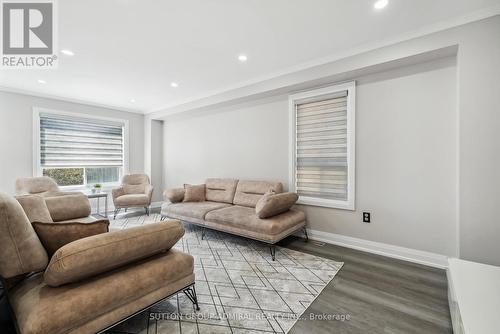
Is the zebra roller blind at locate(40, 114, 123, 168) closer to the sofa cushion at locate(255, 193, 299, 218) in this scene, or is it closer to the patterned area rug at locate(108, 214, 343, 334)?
the patterned area rug at locate(108, 214, 343, 334)

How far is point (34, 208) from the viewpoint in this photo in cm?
215

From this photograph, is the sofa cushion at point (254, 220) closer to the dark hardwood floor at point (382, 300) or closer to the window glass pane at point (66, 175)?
the dark hardwood floor at point (382, 300)

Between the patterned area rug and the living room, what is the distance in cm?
2

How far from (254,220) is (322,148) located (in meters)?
1.54

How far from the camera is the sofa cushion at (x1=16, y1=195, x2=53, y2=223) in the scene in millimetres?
2079

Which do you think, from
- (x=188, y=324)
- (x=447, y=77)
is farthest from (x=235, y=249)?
(x=447, y=77)

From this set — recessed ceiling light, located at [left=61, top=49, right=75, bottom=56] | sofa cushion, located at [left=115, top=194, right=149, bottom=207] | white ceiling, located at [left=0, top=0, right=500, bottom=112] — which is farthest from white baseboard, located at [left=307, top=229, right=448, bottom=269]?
recessed ceiling light, located at [left=61, top=49, right=75, bottom=56]

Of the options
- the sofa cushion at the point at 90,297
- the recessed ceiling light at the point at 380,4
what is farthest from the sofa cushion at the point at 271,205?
the recessed ceiling light at the point at 380,4

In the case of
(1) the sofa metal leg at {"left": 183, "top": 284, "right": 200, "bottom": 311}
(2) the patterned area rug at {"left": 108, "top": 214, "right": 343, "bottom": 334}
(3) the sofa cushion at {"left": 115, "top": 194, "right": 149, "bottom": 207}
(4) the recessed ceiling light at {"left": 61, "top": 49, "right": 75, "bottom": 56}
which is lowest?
(2) the patterned area rug at {"left": 108, "top": 214, "right": 343, "bottom": 334}

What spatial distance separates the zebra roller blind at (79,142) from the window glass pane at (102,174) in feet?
0.42

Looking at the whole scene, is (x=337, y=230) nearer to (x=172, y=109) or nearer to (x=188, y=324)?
(x=188, y=324)

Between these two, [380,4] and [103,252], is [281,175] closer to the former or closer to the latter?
[380,4]

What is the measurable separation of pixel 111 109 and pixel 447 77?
6.44 meters

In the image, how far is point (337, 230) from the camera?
3.23 metres
